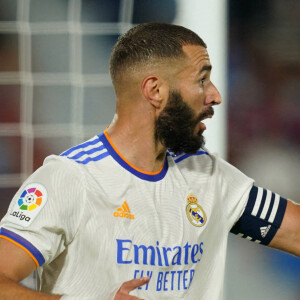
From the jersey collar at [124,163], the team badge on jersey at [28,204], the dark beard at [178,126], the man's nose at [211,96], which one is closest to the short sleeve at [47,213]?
the team badge on jersey at [28,204]

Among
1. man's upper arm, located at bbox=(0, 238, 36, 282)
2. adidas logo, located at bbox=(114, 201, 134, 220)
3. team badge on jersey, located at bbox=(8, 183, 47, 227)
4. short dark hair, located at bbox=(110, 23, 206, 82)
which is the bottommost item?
man's upper arm, located at bbox=(0, 238, 36, 282)

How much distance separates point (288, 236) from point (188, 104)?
1.49ft

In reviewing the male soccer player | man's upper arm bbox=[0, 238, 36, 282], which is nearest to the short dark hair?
the male soccer player

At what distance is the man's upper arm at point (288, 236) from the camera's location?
1896 millimetres

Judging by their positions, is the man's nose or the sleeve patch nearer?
the sleeve patch

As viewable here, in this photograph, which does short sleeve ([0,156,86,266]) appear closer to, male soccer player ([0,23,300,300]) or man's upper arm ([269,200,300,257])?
male soccer player ([0,23,300,300])

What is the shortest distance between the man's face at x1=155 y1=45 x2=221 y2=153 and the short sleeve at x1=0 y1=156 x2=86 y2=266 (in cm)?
27

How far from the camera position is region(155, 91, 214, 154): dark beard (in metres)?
1.80

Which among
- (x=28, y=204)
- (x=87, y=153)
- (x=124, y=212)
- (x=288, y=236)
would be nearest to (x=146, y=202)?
(x=124, y=212)

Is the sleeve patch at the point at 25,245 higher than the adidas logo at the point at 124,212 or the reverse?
the reverse

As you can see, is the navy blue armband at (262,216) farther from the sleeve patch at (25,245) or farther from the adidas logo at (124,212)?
the sleeve patch at (25,245)

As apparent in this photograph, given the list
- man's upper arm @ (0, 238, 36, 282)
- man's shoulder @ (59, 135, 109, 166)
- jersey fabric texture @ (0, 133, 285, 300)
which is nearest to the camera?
man's upper arm @ (0, 238, 36, 282)

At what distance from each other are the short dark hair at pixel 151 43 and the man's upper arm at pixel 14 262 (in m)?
0.55

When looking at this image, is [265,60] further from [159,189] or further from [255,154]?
[159,189]
